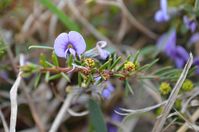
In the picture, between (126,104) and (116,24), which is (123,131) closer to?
(126,104)

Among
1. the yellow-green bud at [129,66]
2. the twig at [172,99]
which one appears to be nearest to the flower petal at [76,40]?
the yellow-green bud at [129,66]

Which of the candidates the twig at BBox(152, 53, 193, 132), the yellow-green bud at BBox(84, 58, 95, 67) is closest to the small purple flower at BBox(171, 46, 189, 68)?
the twig at BBox(152, 53, 193, 132)

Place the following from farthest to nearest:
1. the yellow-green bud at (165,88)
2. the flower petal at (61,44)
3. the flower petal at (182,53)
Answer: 1. the flower petal at (182,53)
2. the yellow-green bud at (165,88)
3. the flower petal at (61,44)

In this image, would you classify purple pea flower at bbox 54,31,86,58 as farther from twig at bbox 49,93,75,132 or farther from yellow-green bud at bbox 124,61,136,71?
twig at bbox 49,93,75,132

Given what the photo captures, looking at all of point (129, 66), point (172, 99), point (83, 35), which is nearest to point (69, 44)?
point (129, 66)

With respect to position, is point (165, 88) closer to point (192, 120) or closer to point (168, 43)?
point (192, 120)

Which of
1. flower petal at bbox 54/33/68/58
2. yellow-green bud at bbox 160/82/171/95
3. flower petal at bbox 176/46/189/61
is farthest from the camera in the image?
flower petal at bbox 176/46/189/61

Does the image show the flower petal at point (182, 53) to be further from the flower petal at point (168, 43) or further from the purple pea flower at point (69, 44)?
the purple pea flower at point (69, 44)
